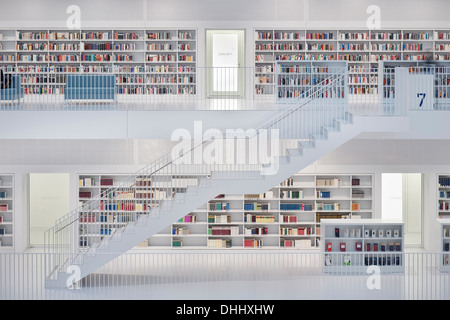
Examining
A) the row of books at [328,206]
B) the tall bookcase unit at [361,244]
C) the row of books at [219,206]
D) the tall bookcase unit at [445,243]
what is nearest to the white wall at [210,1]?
the row of books at [328,206]

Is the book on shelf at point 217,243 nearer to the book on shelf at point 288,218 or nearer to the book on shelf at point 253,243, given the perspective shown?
the book on shelf at point 253,243

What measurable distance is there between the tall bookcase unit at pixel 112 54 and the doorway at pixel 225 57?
0.38 meters

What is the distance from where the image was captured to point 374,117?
11391mm

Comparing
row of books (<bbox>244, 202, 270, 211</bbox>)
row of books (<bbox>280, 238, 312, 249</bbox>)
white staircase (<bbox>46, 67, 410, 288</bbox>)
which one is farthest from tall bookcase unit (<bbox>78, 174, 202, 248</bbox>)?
white staircase (<bbox>46, 67, 410, 288</bbox>)

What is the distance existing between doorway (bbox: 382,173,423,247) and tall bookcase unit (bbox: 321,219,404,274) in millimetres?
2501

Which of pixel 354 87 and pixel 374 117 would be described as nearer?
pixel 374 117

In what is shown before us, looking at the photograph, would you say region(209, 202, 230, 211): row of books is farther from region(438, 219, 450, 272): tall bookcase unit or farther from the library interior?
region(438, 219, 450, 272): tall bookcase unit

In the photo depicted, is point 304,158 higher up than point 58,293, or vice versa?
point 304,158

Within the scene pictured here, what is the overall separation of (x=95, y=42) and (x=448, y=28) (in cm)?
668

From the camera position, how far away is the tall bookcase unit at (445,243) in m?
12.2

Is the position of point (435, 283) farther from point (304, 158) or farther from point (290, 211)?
point (290, 211)

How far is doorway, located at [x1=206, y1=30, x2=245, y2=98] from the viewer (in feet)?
50.3
